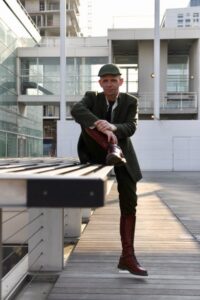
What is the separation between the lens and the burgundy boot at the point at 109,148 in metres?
3.24

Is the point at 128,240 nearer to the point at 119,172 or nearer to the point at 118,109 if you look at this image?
the point at 119,172

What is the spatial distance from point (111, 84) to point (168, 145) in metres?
26.8

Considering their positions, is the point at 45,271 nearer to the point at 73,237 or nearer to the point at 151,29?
the point at 73,237

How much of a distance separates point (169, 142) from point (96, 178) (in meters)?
29.0

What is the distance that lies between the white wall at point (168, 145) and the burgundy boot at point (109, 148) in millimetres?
26497

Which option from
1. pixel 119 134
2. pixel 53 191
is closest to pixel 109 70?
pixel 119 134

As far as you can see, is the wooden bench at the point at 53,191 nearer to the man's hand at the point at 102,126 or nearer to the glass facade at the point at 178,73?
the man's hand at the point at 102,126

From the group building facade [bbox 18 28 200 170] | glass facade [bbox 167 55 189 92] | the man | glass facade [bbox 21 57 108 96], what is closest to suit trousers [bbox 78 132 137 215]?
the man

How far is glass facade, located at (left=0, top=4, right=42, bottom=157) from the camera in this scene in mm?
31234

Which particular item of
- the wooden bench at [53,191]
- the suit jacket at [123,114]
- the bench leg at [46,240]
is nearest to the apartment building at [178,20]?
the bench leg at [46,240]

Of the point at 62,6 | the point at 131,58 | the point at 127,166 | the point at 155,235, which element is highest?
the point at 62,6

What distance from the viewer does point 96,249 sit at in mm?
5926

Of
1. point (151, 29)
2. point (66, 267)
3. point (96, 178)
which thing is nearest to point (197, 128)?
point (151, 29)

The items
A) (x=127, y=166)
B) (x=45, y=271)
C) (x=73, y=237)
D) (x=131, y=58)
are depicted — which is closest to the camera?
→ (x=127, y=166)
